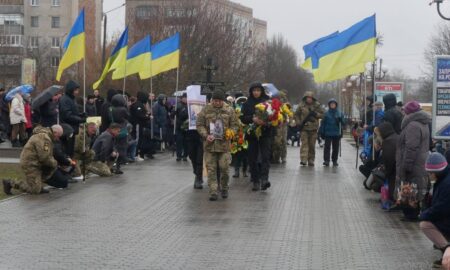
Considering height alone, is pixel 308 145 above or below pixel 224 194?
above

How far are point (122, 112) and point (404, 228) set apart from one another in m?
10.0

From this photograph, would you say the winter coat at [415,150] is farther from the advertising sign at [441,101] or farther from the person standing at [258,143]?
the person standing at [258,143]

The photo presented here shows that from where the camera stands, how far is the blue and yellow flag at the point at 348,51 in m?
18.4

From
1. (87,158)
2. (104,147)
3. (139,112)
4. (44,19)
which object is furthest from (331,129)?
(44,19)

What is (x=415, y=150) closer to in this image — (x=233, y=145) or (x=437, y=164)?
(x=437, y=164)

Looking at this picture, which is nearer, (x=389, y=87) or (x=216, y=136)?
(x=216, y=136)

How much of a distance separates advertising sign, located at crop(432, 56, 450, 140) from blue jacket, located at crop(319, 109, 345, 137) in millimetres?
7497

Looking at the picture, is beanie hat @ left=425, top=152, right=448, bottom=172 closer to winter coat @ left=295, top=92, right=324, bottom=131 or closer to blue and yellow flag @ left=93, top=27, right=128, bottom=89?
winter coat @ left=295, top=92, right=324, bottom=131

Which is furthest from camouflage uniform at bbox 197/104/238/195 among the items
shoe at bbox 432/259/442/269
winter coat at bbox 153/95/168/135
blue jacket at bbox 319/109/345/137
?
winter coat at bbox 153/95/168/135

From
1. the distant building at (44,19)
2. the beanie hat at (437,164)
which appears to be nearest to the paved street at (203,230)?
the beanie hat at (437,164)

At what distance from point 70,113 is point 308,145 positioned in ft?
24.6

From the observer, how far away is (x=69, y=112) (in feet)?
59.5

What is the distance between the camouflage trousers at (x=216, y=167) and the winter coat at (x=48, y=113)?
13.8 feet

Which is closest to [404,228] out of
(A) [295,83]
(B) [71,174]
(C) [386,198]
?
(C) [386,198]
